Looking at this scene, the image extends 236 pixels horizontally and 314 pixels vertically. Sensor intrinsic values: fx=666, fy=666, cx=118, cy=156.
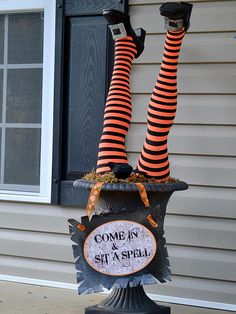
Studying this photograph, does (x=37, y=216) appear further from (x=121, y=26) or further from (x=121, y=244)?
(x=121, y=26)

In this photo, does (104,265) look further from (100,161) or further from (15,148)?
(15,148)

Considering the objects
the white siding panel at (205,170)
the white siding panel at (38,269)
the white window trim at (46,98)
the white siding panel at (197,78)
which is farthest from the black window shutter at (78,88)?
the white siding panel at (205,170)

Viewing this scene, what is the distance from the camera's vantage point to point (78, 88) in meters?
4.32

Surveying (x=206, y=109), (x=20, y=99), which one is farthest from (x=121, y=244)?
(x=20, y=99)

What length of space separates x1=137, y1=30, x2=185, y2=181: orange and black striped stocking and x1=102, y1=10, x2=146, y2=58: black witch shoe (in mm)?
251

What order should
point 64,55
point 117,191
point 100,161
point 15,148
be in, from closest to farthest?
point 117,191 < point 100,161 < point 64,55 < point 15,148

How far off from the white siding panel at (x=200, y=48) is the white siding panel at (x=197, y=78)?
0.14 feet

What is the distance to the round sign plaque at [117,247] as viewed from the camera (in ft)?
10.8

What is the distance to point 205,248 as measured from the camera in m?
4.02

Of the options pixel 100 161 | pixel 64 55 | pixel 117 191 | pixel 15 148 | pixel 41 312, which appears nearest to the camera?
pixel 117 191

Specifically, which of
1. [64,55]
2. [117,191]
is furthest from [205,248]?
[64,55]

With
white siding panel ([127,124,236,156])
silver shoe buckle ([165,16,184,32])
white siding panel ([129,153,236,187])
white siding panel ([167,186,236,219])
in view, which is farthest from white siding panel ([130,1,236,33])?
white siding panel ([167,186,236,219])

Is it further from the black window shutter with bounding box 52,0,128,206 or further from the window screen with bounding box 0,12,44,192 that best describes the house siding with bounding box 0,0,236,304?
the window screen with bounding box 0,12,44,192

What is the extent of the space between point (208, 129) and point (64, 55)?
1.08 metres
